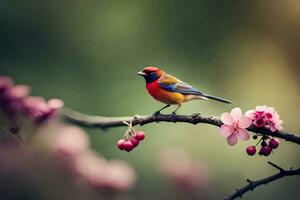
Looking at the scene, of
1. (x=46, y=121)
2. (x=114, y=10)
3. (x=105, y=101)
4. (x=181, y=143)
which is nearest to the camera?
(x=46, y=121)

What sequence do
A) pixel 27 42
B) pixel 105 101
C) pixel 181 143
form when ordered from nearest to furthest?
pixel 181 143 → pixel 105 101 → pixel 27 42

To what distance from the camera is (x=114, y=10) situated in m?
1.68

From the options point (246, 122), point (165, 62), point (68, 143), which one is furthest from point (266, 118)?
point (165, 62)

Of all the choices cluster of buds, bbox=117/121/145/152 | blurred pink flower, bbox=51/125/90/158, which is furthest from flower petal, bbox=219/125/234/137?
blurred pink flower, bbox=51/125/90/158

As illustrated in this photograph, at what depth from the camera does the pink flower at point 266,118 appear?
63 cm

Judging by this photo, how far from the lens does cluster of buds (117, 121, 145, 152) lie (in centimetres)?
70

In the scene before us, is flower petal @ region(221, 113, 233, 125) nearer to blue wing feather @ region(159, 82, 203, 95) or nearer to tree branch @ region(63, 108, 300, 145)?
tree branch @ region(63, 108, 300, 145)

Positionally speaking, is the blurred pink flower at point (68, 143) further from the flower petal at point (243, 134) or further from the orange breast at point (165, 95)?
the flower petal at point (243, 134)

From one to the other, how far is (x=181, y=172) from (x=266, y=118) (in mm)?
362

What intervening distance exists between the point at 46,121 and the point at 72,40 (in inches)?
34.5

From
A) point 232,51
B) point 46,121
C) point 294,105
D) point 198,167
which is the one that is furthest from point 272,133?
point 232,51

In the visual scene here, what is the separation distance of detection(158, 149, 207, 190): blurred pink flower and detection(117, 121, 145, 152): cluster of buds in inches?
9.2

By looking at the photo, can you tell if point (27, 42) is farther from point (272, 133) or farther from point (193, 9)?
point (272, 133)

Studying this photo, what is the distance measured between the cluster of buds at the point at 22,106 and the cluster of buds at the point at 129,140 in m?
0.11
